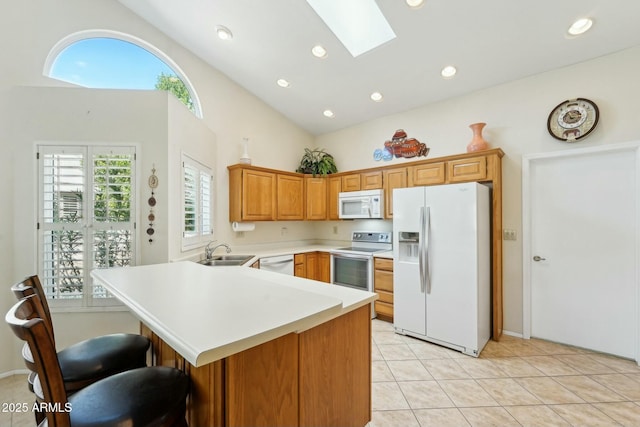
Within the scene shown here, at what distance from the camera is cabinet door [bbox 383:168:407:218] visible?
146 inches

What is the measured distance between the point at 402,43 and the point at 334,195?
240 cm

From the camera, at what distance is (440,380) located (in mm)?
2314

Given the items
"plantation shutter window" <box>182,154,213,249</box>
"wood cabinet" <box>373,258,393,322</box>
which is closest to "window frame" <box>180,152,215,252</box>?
"plantation shutter window" <box>182,154,213,249</box>

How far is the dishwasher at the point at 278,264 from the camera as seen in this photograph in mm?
3651

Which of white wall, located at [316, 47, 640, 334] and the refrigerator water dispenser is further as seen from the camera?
the refrigerator water dispenser

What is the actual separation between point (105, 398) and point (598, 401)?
316 cm

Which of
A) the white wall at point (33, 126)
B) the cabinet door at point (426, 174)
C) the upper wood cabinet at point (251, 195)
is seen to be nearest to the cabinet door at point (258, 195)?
the upper wood cabinet at point (251, 195)

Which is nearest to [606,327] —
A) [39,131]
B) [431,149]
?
[431,149]

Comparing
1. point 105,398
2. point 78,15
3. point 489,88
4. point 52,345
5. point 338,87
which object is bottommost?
point 105,398

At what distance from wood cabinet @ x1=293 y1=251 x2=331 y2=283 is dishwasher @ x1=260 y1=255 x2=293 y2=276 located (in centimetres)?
10

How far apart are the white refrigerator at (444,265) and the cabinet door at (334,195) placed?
1402 mm

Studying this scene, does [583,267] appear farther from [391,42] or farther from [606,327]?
[391,42]

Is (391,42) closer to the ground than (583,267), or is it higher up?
higher up

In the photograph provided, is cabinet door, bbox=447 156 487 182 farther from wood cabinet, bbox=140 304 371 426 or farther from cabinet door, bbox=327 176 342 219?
wood cabinet, bbox=140 304 371 426
